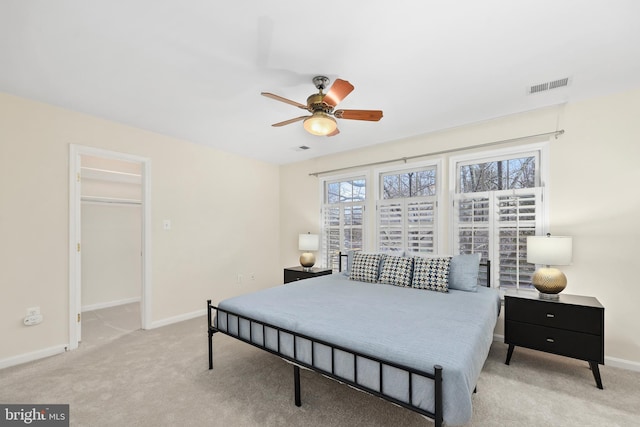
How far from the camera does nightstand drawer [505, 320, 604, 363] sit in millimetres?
2371

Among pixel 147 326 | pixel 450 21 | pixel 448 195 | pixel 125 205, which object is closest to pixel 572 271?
pixel 448 195

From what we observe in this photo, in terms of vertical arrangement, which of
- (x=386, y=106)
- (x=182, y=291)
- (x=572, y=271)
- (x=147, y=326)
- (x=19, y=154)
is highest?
(x=386, y=106)

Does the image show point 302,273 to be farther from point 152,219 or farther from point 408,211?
point 152,219

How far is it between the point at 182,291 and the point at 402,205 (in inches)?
134

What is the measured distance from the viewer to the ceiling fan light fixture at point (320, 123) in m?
2.37

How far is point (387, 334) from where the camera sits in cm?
180

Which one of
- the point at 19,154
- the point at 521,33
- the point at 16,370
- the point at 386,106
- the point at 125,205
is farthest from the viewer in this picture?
the point at 125,205

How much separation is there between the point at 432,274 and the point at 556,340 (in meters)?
1.13

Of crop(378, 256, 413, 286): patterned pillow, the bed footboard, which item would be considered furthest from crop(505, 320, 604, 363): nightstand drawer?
the bed footboard

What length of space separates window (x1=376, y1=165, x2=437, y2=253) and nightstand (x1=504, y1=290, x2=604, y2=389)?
1.27 metres

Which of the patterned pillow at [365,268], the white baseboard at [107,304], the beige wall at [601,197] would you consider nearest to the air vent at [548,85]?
the beige wall at [601,197]

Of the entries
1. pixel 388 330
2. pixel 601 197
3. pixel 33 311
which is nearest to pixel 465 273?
pixel 601 197

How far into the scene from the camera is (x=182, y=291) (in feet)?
13.7

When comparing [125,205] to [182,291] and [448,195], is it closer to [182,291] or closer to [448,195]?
[182,291]
